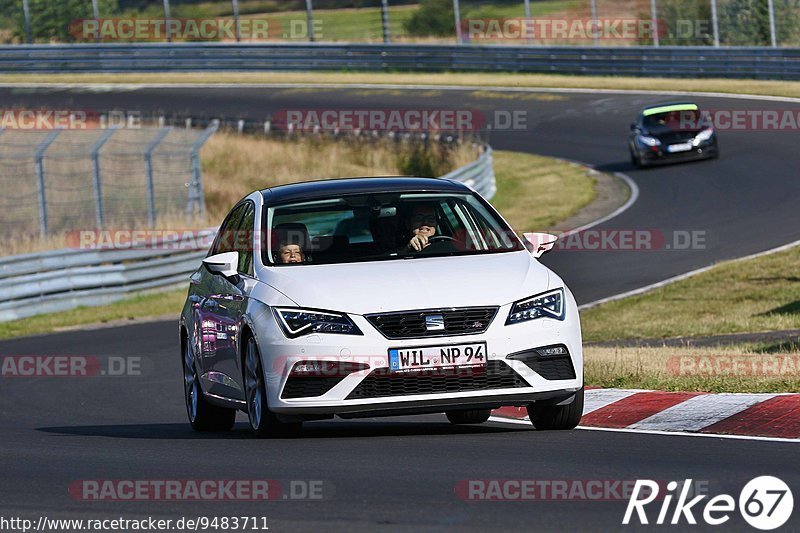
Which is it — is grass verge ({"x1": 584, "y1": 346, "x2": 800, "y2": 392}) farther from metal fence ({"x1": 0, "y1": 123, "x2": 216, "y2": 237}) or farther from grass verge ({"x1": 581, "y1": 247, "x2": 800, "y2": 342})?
metal fence ({"x1": 0, "y1": 123, "x2": 216, "y2": 237})

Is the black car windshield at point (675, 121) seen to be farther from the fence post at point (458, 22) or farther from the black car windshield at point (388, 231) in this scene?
the black car windshield at point (388, 231)

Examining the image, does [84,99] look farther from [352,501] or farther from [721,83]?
[352,501]

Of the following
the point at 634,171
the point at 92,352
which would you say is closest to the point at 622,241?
the point at 634,171

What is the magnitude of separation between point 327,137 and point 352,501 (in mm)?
32962

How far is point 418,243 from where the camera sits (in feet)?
31.0

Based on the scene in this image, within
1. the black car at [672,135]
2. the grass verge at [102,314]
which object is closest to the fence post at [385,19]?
the black car at [672,135]

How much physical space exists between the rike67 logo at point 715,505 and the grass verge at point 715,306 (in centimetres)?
1088

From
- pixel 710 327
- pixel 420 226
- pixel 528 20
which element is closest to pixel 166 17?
pixel 528 20

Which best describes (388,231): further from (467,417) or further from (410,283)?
(467,417)

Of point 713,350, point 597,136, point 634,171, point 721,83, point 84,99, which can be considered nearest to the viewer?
point 713,350

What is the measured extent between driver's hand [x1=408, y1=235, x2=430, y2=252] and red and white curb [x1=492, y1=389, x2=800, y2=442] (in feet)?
4.80

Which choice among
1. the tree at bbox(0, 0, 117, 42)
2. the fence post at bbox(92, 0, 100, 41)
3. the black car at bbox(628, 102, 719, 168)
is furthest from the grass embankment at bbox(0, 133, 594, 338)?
the tree at bbox(0, 0, 117, 42)

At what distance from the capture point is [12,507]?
→ 6.90m

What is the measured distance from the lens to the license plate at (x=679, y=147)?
108 feet
